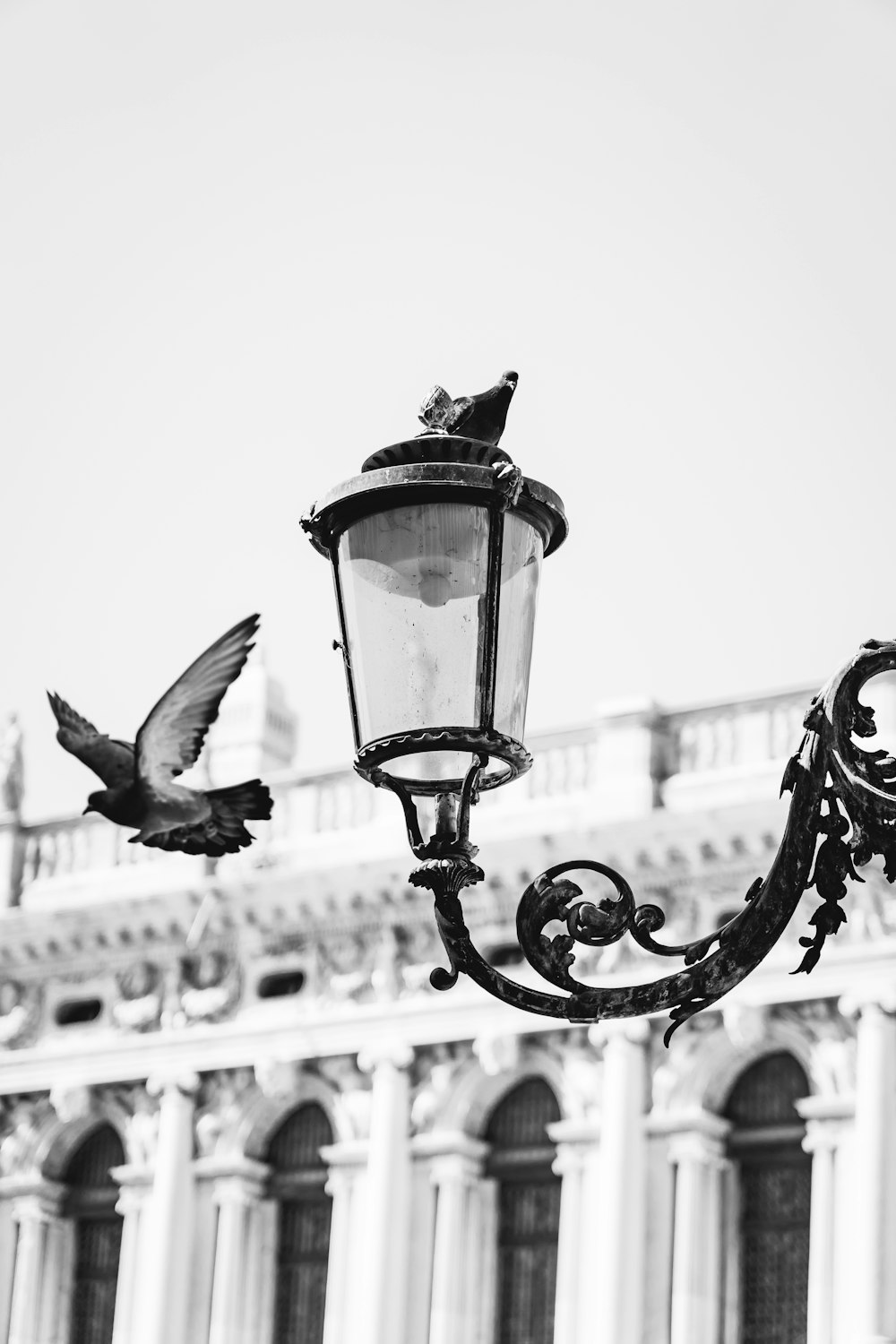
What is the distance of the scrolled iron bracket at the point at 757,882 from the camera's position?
513 cm

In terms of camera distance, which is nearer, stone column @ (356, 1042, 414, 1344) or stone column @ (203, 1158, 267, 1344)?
stone column @ (356, 1042, 414, 1344)

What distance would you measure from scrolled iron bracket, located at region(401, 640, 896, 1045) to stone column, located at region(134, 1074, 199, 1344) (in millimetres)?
19491

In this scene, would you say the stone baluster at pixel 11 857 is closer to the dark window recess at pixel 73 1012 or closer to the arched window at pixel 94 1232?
the dark window recess at pixel 73 1012

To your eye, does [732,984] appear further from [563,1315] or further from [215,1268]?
[215,1268]

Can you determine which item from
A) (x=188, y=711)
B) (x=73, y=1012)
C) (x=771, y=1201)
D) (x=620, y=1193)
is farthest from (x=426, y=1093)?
(x=188, y=711)

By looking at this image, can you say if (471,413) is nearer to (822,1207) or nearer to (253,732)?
(822,1207)

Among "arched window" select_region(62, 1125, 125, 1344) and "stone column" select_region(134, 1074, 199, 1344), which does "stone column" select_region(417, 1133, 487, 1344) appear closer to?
"stone column" select_region(134, 1074, 199, 1344)

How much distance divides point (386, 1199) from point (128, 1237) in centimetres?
281

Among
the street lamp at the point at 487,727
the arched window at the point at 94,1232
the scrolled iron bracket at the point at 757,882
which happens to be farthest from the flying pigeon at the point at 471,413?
the arched window at the point at 94,1232

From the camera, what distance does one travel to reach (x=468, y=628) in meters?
5.07

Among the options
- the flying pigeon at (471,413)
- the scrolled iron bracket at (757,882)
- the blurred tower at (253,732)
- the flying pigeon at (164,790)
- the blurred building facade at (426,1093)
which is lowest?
the scrolled iron bracket at (757,882)

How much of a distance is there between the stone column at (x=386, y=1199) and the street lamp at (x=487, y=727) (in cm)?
1811

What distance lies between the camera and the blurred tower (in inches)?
1051

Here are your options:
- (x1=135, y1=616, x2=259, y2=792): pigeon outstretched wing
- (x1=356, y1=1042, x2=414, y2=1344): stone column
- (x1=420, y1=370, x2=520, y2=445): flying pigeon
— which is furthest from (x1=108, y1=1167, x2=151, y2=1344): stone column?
(x1=420, y1=370, x2=520, y2=445): flying pigeon
